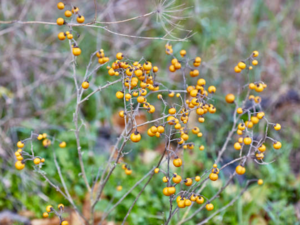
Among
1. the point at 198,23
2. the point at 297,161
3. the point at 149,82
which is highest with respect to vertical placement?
the point at 198,23

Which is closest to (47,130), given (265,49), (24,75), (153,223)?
(24,75)

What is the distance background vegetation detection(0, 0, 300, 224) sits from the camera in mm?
2730

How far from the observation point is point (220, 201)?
2.82 metres

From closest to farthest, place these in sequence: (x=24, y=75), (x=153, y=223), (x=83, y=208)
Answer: (x=153, y=223), (x=83, y=208), (x=24, y=75)

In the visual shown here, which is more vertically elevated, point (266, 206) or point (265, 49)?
point (265, 49)

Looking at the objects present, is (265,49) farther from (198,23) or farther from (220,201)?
(220,201)

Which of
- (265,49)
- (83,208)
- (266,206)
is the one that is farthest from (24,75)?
(265,49)

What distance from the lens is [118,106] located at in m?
3.98

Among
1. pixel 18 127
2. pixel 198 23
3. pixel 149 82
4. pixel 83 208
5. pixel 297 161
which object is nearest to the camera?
pixel 149 82

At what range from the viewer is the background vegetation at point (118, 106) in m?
2.73

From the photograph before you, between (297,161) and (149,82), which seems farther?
(297,161)

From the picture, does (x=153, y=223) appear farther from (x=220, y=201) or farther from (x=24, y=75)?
(x=24, y=75)

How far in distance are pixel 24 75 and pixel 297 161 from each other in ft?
11.3

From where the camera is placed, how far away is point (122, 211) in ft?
8.67
